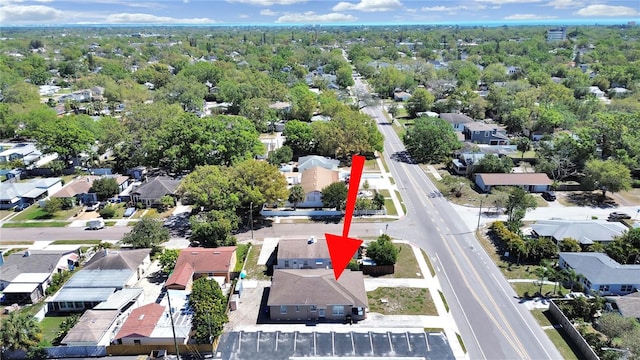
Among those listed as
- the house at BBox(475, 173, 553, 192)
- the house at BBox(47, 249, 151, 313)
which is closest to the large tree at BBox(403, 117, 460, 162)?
the house at BBox(475, 173, 553, 192)

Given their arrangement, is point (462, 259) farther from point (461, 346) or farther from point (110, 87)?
point (110, 87)

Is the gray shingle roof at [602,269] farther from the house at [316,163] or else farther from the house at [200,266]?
the house at [316,163]

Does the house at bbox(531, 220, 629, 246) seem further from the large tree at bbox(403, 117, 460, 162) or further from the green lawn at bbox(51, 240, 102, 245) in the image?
the green lawn at bbox(51, 240, 102, 245)

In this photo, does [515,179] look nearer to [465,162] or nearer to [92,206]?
[465,162]

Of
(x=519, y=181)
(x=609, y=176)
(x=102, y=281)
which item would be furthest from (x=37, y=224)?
(x=609, y=176)

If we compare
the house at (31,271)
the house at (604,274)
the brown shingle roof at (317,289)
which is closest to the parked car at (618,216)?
the house at (604,274)

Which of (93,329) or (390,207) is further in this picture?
(390,207)
